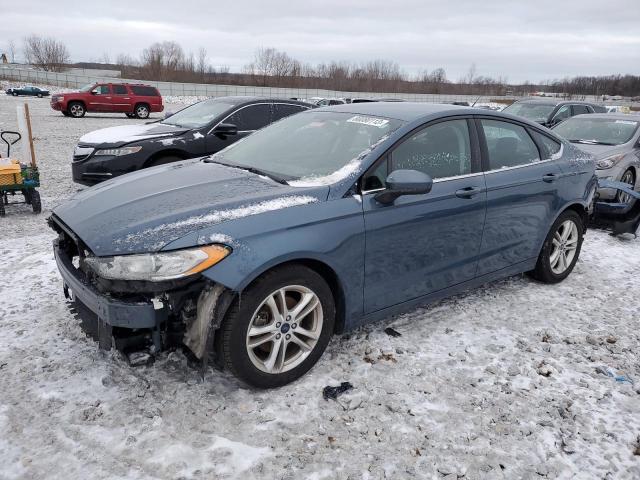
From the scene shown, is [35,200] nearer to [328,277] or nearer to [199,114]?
[199,114]

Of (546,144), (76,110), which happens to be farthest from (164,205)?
(76,110)

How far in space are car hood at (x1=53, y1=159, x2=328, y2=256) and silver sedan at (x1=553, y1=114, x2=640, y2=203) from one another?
597 cm

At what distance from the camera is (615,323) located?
156 inches

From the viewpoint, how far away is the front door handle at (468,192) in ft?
11.7

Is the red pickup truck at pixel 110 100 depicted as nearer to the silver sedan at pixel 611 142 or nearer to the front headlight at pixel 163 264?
the silver sedan at pixel 611 142

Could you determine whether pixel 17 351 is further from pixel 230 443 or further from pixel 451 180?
pixel 451 180

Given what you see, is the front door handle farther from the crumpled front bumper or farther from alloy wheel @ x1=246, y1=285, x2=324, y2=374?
the crumpled front bumper

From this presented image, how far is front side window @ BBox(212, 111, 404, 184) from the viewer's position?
10.7ft

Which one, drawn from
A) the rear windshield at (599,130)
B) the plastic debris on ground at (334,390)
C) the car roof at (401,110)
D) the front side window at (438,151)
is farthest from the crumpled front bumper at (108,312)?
the rear windshield at (599,130)

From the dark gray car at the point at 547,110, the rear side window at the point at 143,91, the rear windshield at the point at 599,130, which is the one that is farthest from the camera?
the rear side window at the point at 143,91

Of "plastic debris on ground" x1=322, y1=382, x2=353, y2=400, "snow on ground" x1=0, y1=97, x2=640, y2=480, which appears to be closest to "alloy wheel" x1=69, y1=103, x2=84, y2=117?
"snow on ground" x1=0, y1=97, x2=640, y2=480

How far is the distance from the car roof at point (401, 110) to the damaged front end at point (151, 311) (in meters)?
1.86

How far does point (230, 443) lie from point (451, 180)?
89.9 inches

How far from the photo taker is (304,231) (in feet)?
9.16
